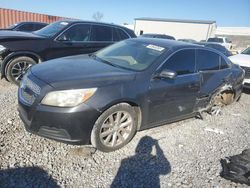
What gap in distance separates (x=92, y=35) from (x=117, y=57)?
2775 millimetres

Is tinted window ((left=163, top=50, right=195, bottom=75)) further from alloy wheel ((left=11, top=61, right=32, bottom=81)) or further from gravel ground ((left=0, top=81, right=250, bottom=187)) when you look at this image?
alloy wheel ((left=11, top=61, right=32, bottom=81))

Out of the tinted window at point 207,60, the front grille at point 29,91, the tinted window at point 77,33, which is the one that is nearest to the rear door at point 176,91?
the tinted window at point 207,60

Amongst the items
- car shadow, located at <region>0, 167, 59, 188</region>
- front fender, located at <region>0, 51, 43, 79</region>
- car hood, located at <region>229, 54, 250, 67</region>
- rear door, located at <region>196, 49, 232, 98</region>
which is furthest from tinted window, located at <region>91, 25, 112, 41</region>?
car shadow, located at <region>0, 167, 59, 188</region>

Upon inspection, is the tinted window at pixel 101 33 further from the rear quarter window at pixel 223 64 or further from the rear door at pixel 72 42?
the rear quarter window at pixel 223 64

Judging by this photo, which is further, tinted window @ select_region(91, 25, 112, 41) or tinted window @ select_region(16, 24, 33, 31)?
tinted window @ select_region(16, 24, 33, 31)

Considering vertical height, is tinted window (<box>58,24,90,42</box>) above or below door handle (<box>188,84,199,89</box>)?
above

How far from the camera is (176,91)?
4.11 meters

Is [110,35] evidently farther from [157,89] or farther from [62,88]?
[62,88]

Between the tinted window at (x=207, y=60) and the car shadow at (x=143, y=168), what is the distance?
6.00ft

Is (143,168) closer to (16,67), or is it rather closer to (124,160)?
(124,160)

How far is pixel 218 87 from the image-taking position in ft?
17.0

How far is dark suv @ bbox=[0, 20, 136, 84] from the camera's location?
5.76 meters

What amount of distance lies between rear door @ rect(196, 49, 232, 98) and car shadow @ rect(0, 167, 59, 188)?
124 inches

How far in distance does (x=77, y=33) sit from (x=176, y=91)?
371cm
